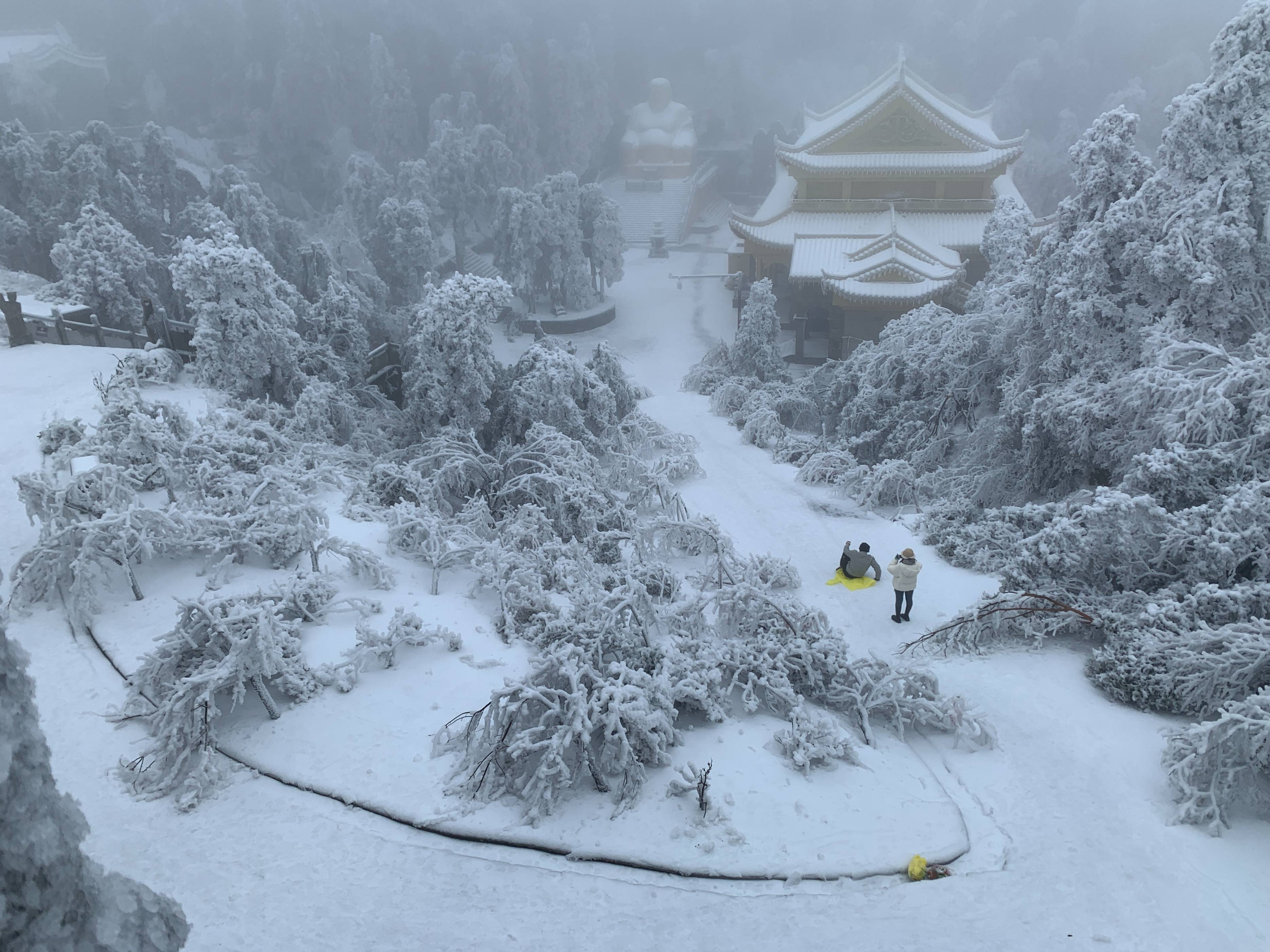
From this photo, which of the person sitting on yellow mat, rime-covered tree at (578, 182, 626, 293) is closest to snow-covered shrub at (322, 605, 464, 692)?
the person sitting on yellow mat

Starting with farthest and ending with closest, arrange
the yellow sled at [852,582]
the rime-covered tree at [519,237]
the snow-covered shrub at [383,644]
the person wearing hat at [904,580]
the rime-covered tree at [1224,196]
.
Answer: the rime-covered tree at [519,237], the yellow sled at [852,582], the rime-covered tree at [1224,196], the person wearing hat at [904,580], the snow-covered shrub at [383,644]

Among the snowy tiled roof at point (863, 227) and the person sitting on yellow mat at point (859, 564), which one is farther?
the snowy tiled roof at point (863, 227)

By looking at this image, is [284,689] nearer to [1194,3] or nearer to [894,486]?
[894,486]

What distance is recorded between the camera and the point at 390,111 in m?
44.6

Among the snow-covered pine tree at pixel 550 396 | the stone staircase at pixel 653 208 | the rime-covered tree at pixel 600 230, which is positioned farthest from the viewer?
the stone staircase at pixel 653 208

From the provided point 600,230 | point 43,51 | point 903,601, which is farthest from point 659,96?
point 903,601

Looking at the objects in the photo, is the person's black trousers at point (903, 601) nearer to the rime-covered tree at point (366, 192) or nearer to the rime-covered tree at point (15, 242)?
the rime-covered tree at point (366, 192)

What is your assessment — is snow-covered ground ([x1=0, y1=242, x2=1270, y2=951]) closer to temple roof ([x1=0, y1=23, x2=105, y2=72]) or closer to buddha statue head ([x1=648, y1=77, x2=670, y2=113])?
buddha statue head ([x1=648, y1=77, x2=670, y2=113])

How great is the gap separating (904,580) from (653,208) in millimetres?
38651

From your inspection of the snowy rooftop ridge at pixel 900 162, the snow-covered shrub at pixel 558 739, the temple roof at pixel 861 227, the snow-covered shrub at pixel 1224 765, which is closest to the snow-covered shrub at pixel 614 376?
the snow-covered shrub at pixel 558 739

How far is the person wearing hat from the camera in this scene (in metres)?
10.0

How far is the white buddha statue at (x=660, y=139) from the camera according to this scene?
154ft

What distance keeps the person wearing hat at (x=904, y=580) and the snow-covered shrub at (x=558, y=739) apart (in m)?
4.47

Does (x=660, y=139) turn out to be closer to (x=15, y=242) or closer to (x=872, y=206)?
(x=872, y=206)
